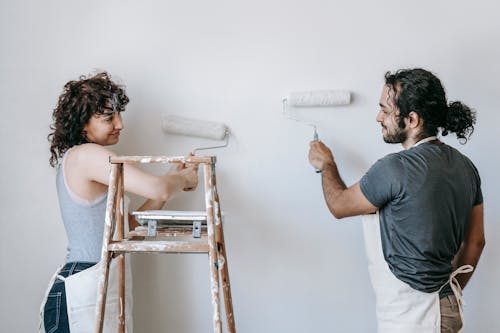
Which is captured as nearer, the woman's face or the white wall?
the woman's face

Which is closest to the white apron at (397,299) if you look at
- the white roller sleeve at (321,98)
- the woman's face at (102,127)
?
the white roller sleeve at (321,98)

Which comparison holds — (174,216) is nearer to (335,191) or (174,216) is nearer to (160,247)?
(160,247)

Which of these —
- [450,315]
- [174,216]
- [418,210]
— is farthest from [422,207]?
[174,216]

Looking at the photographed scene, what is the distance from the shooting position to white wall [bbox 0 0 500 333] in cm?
179

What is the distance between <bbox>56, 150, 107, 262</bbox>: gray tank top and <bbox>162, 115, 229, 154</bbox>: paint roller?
0.40 m

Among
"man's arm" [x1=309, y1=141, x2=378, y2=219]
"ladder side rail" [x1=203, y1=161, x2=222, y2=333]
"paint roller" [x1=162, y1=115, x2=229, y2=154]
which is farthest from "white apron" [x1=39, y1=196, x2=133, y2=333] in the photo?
"man's arm" [x1=309, y1=141, x2=378, y2=219]

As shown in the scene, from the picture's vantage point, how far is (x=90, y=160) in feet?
4.81

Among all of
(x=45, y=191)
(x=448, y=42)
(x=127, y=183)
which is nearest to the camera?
(x=127, y=183)

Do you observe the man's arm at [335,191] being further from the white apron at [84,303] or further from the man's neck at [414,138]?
the white apron at [84,303]

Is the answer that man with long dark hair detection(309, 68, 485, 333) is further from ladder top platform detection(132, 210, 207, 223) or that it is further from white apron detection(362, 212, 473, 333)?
ladder top platform detection(132, 210, 207, 223)

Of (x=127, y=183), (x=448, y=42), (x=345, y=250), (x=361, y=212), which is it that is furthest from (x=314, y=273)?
(x=448, y=42)

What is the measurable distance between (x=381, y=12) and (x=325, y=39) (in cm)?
22

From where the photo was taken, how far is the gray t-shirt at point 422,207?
1.33 meters

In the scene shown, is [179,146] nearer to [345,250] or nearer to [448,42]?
[345,250]
